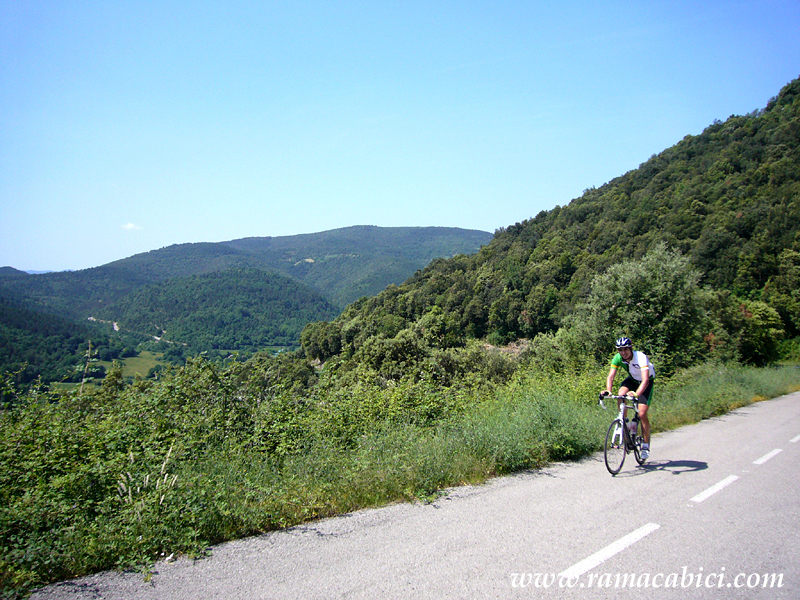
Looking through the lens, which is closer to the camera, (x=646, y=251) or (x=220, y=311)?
(x=646, y=251)

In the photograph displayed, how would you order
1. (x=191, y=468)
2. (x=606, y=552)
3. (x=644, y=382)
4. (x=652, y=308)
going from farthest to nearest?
1. (x=652, y=308)
2. (x=644, y=382)
3. (x=191, y=468)
4. (x=606, y=552)

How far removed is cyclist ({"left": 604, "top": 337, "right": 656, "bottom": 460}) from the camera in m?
6.12

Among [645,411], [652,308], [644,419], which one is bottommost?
[644,419]

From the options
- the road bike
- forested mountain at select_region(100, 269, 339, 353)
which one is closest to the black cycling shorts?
the road bike

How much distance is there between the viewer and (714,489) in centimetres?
522

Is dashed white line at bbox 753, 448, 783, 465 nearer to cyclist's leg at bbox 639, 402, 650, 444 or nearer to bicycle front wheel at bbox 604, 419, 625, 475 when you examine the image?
cyclist's leg at bbox 639, 402, 650, 444

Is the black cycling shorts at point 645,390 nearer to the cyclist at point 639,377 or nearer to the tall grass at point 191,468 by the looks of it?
the cyclist at point 639,377

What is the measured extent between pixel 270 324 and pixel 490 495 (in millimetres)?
164000

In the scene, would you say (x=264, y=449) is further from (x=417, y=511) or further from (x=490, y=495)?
(x=490, y=495)

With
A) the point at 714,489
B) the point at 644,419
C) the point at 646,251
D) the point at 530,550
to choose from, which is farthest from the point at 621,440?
the point at 646,251

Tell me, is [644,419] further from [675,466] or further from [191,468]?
[191,468]

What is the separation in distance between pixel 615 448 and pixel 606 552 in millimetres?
2556

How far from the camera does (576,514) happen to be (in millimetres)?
4363

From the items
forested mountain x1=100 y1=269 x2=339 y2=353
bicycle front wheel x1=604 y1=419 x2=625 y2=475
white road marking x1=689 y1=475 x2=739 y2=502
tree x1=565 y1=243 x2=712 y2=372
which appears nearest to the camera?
white road marking x1=689 y1=475 x2=739 y2=502
